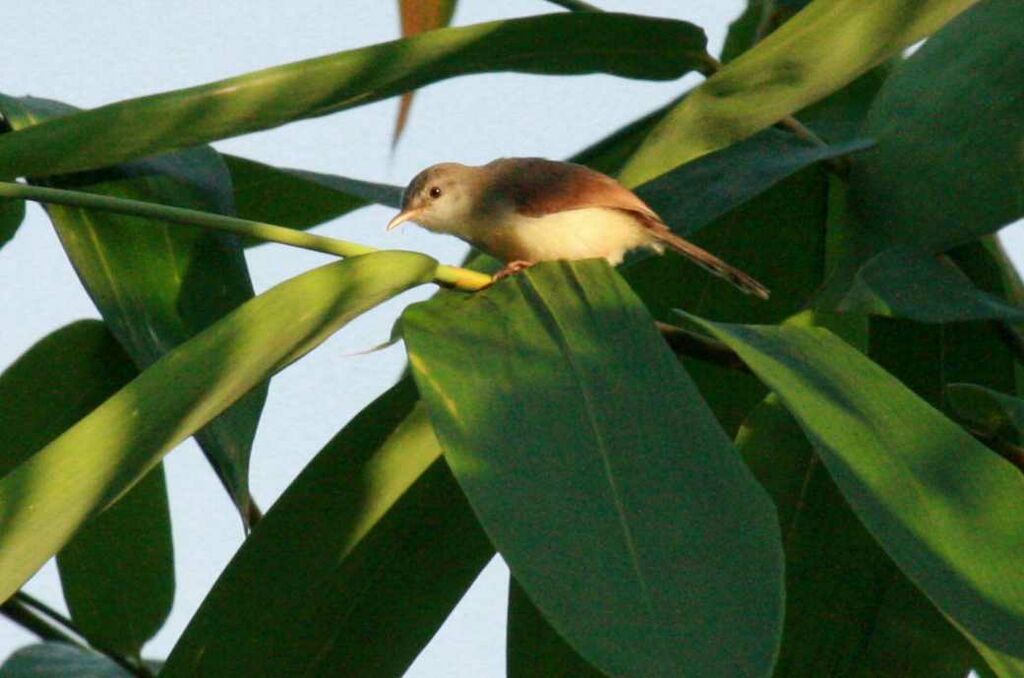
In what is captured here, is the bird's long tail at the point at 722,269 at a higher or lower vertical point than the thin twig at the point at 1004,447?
higher

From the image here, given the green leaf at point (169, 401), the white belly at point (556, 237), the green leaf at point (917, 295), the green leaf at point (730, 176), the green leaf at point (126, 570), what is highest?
the white belly at point (556, 237)

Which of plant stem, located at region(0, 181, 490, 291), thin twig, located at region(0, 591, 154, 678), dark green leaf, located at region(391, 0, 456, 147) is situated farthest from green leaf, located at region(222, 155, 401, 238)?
plant stem, located at region(0, 181, 490, 291)

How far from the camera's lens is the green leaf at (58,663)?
1833 mm

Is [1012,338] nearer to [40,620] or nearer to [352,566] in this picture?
[352,566]

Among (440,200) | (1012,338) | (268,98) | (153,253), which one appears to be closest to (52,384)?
(153,253)

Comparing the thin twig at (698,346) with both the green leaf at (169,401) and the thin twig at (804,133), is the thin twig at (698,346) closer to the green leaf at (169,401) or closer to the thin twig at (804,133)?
the green leaf at (169,401)

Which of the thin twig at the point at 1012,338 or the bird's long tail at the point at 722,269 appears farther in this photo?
the bird's long tail at the point at 722,269

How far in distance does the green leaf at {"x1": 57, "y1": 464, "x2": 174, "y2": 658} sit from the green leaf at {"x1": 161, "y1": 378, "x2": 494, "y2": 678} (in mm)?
683

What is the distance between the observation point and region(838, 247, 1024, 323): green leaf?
1568mm

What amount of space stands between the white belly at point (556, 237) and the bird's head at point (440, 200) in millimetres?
107

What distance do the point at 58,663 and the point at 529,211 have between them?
1219 millimetres

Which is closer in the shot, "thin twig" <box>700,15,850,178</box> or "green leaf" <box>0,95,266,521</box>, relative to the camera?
"green leaf" <box>0,95,266,521</box>

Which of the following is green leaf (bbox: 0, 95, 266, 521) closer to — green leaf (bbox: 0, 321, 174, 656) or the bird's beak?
green leaf (bbox: 0, 321, 174, 656)

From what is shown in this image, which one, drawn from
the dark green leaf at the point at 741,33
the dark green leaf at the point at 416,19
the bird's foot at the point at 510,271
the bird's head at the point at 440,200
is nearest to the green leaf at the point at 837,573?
the bird's foot at the point at 510,271
